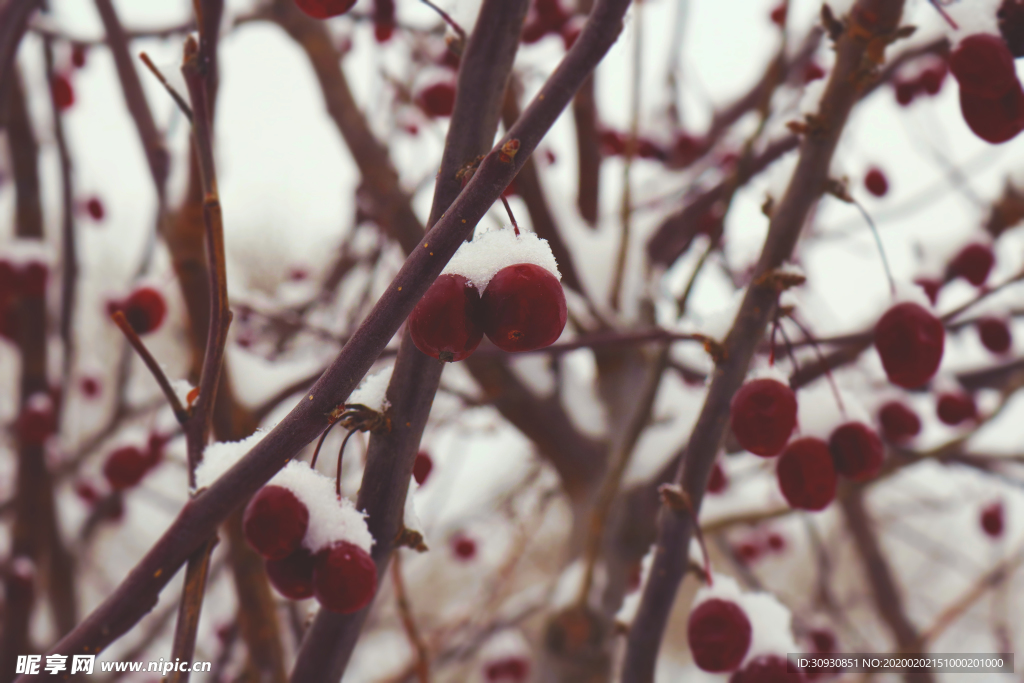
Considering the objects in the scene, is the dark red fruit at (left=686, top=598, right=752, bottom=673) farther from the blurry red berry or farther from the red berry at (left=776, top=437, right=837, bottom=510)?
the blurry red berry

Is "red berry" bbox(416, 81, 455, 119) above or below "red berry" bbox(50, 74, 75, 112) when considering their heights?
below

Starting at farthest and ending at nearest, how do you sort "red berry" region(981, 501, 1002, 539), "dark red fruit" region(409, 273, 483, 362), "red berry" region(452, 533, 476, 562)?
1. "red berry" region(452, 533, 476, 562)
2. "red berry" region(981, 501, 1002, 539)
3. "dark red fruit" region(409, 273, 483, 362)

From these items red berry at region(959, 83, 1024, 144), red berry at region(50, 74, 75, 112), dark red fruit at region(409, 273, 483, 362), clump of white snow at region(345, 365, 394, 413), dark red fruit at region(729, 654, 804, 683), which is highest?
red berry at region(50, 74, 75, 112)

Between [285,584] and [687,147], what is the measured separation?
307cm

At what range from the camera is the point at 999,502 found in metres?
3.22

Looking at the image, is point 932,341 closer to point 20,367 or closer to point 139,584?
point 139,584

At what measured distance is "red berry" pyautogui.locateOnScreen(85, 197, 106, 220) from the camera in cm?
338

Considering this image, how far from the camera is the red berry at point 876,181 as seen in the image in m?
2.85

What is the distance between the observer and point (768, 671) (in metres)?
1.06

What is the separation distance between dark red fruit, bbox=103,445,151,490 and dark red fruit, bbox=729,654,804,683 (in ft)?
6.34

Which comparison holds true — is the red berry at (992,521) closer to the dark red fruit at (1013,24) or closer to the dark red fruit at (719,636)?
the dark red fruit at (719,636)

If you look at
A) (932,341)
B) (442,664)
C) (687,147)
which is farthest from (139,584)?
(687,147)

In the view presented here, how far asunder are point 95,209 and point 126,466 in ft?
6.08

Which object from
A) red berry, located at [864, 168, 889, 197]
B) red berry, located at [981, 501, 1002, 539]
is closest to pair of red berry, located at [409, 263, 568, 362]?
red berry, located at [864, 168, 889, 197]
